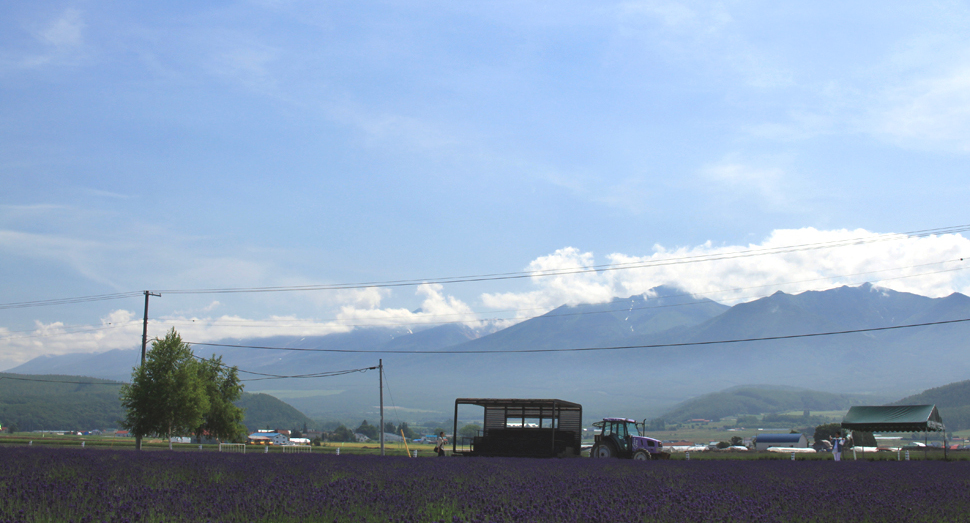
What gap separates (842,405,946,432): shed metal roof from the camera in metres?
39.6

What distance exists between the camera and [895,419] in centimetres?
4106

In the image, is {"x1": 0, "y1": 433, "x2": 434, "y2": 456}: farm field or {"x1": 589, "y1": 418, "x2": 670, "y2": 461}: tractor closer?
{"x1": 589, "y1": 418, "x2": 670, "y2": 461}: tractor

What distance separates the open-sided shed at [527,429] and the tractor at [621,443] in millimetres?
1140

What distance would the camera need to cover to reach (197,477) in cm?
1189

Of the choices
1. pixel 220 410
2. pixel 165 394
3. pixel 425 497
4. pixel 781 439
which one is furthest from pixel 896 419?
pixel 781 439

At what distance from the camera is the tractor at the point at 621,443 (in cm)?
2941

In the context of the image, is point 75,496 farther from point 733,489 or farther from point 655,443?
point 655,443

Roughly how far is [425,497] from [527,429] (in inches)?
869

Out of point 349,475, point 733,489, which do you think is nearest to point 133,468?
point 349,475

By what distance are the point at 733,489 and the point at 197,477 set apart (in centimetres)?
945

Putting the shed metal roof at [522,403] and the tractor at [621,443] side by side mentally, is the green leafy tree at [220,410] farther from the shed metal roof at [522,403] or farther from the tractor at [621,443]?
the tractor at [621,443]

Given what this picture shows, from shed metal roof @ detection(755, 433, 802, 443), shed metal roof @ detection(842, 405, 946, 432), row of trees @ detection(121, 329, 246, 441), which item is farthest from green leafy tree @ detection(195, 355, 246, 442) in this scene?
shed metal roof @ detection(755, 433, 802, 443)

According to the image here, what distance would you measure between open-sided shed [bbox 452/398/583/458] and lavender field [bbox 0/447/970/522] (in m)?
16.2

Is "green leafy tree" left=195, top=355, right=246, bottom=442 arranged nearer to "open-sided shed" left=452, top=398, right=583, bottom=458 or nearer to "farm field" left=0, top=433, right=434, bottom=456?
"farm field" left=0, top=433, right=434, bottom=456
